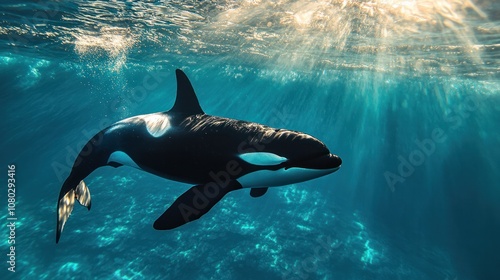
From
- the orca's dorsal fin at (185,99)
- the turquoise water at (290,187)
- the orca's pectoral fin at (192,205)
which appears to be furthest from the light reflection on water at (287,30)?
the orca's pectoral fin at (192,205)

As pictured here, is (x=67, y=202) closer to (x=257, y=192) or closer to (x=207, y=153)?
(x=207, y=153)

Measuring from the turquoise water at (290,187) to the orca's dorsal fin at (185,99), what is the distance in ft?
28.4

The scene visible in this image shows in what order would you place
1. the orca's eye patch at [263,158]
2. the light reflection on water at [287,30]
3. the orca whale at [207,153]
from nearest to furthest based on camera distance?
the orca whale at [207,153]
the orca's eye patch at [263,158]
the light reflection on water at [287,30]

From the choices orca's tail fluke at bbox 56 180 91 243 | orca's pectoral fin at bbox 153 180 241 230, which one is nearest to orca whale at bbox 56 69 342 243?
orca's pectoral fin at bbox 153 180 241 230

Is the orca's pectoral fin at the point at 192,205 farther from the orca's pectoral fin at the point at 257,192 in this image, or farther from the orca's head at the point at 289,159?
the orca's pectoral fin at the point at 257,192

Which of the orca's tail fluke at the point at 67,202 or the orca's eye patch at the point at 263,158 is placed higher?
the orca's eye patch at the point at 263,158

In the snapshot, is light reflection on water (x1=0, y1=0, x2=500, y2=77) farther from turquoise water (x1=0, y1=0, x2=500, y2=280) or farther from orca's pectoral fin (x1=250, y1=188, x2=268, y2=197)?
orca's pectoral fin (x1=250, y1=188, x2=268, y2=197)

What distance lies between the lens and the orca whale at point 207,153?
3533 millimetres

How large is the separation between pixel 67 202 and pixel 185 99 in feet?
11.2

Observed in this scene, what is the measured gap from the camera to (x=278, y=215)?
1994 cm

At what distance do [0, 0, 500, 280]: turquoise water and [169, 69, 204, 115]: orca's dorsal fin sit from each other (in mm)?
8655

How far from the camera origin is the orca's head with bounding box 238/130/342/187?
11.4ft

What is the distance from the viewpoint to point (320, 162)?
342 cm

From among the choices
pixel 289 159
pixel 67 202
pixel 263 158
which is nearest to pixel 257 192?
pixel 263 158
